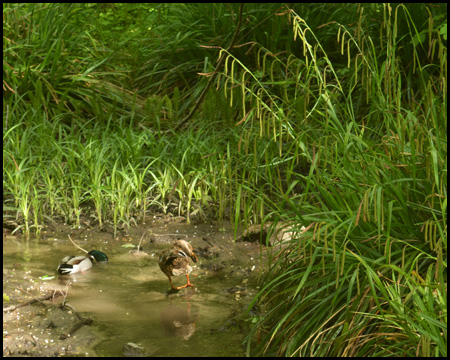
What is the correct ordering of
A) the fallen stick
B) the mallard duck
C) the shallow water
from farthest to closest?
the mallard duck, the fallen stick, the shallow water

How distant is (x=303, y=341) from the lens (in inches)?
128

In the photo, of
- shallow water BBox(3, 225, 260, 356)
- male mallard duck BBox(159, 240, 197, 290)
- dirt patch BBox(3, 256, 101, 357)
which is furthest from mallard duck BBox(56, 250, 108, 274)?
male mallard duck BBox(159, 240, 197, 290)

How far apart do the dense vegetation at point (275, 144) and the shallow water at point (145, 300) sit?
0.24 meters

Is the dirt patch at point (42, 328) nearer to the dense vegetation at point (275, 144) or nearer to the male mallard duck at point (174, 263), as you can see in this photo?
the male mallard duck at point (174, 263)

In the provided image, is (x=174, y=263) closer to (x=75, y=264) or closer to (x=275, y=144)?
(x=75, y=264)

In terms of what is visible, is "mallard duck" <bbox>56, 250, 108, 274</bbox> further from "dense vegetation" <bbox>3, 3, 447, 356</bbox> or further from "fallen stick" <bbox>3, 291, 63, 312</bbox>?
"dense vegetation" <bbox>3, 3, 447, 356</bbox>

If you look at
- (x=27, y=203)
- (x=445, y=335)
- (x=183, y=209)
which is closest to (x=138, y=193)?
(x=183, y=209)

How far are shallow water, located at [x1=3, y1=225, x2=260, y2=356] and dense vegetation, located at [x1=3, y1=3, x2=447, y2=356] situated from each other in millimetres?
236

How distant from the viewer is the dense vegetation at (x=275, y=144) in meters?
3.18

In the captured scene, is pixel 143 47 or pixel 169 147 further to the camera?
pixel 143 47

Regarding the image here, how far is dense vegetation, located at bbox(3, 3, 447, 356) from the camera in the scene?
125 inches

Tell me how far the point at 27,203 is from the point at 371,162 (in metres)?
3.40

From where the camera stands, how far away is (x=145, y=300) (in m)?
4.37

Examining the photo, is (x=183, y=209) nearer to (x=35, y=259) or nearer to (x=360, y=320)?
(x=35, y=259)
